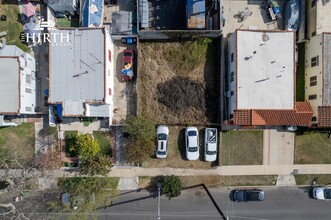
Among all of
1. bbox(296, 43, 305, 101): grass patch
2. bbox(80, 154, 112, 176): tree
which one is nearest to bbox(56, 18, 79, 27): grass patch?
bbox(80, 154, 112, 176): tree

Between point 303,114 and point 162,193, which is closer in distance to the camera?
point 303,114

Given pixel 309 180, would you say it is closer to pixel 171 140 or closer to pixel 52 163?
pixel 171 140

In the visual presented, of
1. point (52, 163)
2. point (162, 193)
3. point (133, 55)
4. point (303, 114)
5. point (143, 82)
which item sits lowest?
point (162, 193)

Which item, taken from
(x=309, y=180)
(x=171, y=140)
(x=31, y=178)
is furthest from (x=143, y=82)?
(x=309, y=180)

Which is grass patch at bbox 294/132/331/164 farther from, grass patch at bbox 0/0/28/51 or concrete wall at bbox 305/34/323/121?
grass patch at bbox 0/0/28/51

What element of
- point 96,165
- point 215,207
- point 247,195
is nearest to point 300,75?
point 247,195

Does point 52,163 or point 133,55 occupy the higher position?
point 133,55
